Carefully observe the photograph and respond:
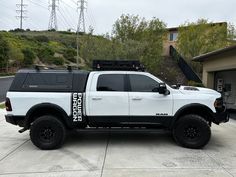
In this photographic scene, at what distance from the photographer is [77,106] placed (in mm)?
7516

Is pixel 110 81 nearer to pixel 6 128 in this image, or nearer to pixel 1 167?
pixel 1 167

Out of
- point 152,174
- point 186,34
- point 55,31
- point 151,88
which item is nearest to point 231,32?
point 186,34

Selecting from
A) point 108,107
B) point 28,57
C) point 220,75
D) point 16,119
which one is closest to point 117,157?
point 108,107

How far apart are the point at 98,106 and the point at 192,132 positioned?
7.92 feet

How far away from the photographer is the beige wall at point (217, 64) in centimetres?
1422

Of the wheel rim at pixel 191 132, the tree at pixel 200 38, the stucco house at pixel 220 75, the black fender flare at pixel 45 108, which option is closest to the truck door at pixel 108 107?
the black fender flare at pixel 45 108

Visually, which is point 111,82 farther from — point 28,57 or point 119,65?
point 28,57

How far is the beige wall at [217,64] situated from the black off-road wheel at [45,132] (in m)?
9.42

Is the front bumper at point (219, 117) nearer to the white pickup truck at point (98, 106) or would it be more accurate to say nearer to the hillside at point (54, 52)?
the white pickup truck at point (98, 106)

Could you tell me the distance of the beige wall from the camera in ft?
46.7

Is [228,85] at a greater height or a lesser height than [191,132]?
greater

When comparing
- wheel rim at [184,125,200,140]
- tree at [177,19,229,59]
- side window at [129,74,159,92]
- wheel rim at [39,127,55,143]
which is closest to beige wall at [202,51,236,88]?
wheel rim at [184,125,200,140]

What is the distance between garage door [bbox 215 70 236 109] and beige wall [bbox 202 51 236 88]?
48 centimetres

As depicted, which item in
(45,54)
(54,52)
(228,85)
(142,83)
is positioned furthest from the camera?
(54,52)
